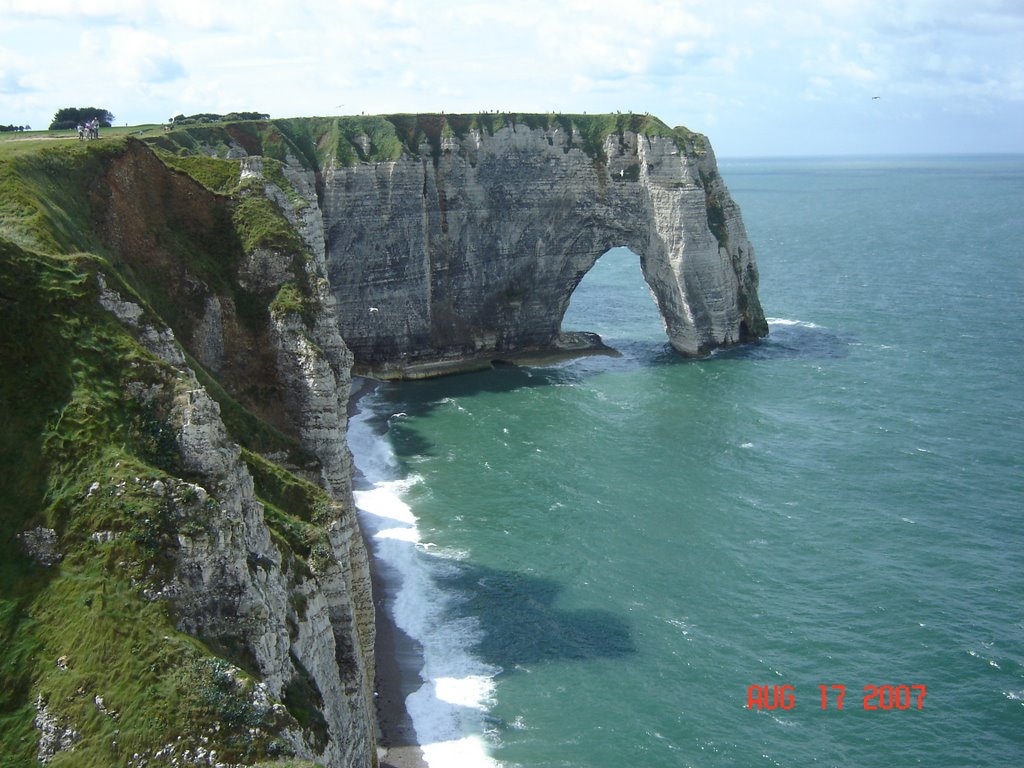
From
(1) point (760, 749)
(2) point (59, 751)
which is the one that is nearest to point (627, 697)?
(1) point (760, 749)

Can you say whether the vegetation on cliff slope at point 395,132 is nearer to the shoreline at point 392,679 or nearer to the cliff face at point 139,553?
the shoreline at point 392,679

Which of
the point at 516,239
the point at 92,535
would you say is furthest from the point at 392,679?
the point at 516,239

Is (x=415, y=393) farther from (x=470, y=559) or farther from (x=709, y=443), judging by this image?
(x=470, y=559)

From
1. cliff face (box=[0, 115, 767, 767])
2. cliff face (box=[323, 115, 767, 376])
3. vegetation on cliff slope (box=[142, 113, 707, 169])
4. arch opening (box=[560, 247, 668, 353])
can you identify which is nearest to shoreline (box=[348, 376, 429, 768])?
cliff face (box=[0, 115, 767, 767])

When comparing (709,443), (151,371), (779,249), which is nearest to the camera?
(151,371)

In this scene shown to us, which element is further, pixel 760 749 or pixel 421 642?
pixel 421 642
